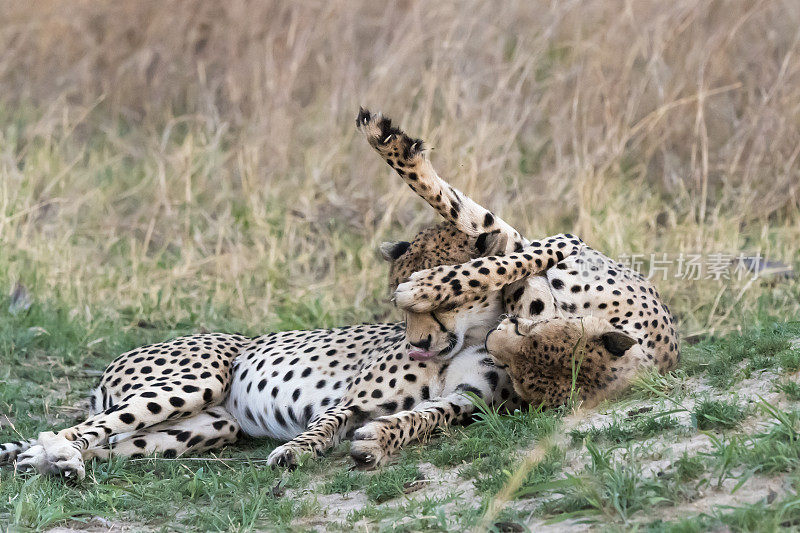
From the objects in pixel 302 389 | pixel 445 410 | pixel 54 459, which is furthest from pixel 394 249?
pixel 54 459

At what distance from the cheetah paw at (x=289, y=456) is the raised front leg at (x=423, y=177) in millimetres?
1125

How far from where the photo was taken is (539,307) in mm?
3787

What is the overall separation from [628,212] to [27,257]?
359cm

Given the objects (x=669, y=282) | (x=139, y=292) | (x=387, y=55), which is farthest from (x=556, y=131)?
(x=139, y=292)

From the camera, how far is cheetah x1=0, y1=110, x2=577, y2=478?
3.59 m

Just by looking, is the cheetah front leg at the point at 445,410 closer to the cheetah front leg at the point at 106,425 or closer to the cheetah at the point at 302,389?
the cheetah at the point at 302,389

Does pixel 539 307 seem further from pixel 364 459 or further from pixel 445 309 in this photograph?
pixel 364 459

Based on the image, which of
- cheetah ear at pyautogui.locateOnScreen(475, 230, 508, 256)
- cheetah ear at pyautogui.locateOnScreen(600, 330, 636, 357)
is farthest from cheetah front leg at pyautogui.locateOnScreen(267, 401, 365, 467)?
cheetah ear at pyautogui.locateOnScreen(600, 330, 636, 357)

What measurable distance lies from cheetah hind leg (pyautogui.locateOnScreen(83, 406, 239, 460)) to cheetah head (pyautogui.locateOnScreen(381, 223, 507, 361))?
0.88m

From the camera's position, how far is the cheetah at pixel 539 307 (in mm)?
3486

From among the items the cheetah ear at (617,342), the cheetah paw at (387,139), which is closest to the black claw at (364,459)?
the cheetah ear at (617,342)

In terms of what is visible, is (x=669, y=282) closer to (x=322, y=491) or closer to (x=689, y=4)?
(x=689, y=4)

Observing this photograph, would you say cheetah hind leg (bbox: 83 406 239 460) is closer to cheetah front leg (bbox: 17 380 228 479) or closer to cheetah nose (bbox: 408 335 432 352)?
cheetah front leg (bbox: 17 380 228 479)

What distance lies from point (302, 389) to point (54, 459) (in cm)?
101
